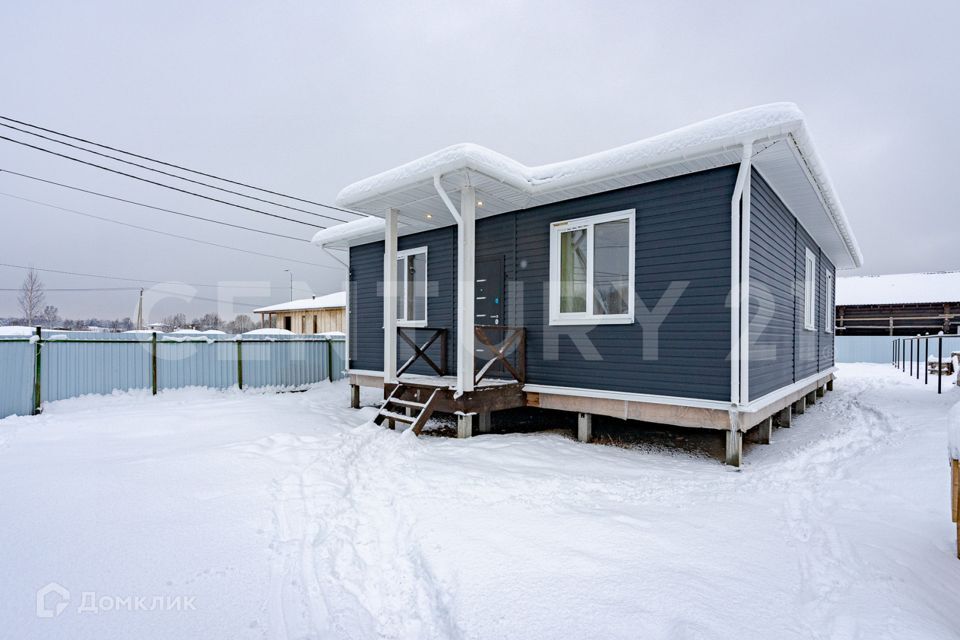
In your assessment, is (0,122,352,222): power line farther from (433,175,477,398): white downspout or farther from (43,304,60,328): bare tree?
(43,304,60,328): bare tree

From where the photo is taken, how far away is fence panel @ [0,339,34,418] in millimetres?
7070

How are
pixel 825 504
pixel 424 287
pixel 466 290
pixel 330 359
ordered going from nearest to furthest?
pixel 825 504, pixel 466 290, pixel 424 287, pixel 330 359

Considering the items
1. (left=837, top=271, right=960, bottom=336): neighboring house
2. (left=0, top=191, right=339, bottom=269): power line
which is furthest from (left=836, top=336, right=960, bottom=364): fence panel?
(left=0, top=191, right=339, bottom=269): power line

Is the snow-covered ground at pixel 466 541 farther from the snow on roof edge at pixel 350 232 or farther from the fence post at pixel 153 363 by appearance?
the snow on roof edge at pixel 350 232

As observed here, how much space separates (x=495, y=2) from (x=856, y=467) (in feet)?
56.2

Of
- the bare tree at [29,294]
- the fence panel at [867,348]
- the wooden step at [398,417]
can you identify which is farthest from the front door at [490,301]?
the bare tree at [29,294]

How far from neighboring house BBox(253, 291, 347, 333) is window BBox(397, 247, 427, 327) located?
579 inches

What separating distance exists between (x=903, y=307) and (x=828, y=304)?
587 inches

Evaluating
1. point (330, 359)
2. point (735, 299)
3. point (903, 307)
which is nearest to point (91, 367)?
point (330, 359)

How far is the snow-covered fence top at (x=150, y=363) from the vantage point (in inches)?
286

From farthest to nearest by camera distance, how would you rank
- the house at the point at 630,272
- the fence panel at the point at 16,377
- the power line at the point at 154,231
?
the power line at the point at 154,231 → the fence panel at the point at 16,377 → the house at the point at 630,272

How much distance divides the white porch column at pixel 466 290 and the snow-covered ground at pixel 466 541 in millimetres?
1066

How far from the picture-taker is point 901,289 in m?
21.2

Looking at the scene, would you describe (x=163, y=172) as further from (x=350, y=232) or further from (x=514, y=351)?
(x=514, y=351)
